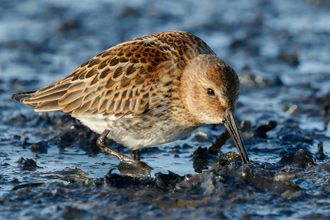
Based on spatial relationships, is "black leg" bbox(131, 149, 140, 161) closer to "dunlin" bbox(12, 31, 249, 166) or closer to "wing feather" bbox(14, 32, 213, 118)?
"dunlin" bbox(12, 31, 249, 166)

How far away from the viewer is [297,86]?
10.7 meters

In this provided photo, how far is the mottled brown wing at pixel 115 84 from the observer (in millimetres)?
6988

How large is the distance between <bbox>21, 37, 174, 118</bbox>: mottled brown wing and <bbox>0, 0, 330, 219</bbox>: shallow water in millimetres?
794

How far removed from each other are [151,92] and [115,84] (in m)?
0.56

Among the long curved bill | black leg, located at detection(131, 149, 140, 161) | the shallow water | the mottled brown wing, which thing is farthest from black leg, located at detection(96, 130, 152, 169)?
the long curved bill

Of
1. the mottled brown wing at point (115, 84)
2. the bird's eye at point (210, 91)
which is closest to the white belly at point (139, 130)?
the mottled brown wing at point (115, 84)

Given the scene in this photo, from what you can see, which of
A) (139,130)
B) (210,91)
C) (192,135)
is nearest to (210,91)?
(210,91)

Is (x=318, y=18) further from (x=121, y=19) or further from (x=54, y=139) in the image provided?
(x=54, y=139)

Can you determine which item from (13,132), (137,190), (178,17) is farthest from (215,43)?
(137,190)

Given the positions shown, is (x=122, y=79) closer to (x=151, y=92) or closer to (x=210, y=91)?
(x=151, y=92)

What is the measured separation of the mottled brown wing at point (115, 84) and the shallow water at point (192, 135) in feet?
2.60

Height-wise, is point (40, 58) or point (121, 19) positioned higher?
point (121, 19)

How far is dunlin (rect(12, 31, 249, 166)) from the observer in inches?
269

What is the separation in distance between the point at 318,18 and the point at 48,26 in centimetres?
704
